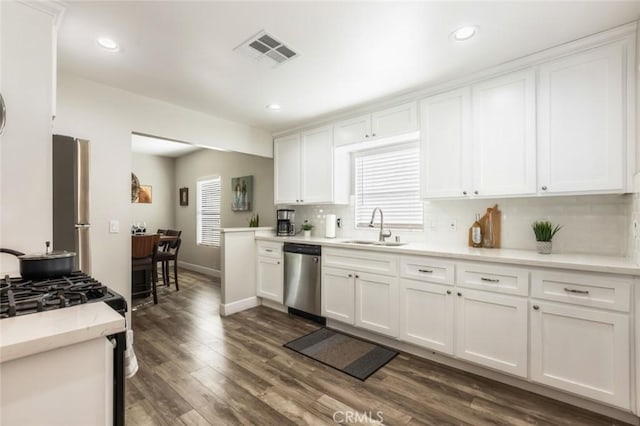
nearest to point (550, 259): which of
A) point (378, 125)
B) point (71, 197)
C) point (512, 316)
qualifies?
point (512, 316)

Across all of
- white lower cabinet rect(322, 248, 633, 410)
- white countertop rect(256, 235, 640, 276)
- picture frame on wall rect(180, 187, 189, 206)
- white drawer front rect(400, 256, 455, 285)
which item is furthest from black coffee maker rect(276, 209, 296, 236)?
picture frame on wall rect(180, 187, 189, 206)

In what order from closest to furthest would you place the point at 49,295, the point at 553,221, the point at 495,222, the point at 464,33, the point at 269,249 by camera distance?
the point at 49,295 → the point at 464,33 → the point at 553,221 → the point at 495,222 → the point at 269,249

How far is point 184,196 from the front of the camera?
22.2ft

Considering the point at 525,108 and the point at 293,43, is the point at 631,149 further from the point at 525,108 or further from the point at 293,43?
the point at 293,43

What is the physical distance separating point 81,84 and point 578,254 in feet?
14.4

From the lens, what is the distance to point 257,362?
97.3 inches

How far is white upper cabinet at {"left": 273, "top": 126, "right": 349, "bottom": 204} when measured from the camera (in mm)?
3633

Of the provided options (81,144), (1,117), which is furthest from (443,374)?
(81,144)

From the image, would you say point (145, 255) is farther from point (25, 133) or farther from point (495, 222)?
point (495, 222)

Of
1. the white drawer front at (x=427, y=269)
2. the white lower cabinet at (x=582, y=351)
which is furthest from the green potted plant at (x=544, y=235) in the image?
the white drawer front at (x=427, y=269)

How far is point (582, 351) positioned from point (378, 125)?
8.05 feet

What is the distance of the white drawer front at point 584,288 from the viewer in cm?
172

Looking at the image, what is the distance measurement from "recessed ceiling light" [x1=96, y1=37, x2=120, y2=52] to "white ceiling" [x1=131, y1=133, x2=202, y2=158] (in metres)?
3.26

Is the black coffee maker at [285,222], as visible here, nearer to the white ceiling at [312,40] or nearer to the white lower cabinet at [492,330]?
the white ceiling at [312,40]
